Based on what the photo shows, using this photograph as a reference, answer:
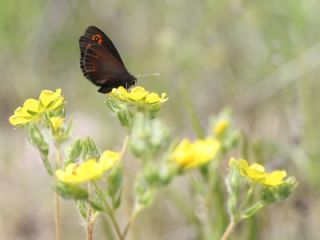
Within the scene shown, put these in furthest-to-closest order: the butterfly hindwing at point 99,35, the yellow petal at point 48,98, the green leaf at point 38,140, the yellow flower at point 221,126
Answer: the butterfly hindwing at point 99,35
the yellow flower at point 221,126
the yellow petal at point 48,98
the green leaf at point 38,140

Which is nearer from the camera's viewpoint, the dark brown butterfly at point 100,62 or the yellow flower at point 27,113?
the yellow flower at point 27,113

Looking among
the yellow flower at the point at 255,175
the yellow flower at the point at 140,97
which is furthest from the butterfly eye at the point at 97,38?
the yellow flower at the point at 255,175

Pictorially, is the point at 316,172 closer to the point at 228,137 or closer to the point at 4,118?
the point at 228,137

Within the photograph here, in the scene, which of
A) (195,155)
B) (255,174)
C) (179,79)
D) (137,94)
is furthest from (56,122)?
(179,79)

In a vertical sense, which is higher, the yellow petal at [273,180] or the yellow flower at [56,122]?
the yellow flower at [56,122]

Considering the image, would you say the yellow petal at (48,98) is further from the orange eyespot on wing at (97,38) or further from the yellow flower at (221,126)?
the yellow flower at (221,126)

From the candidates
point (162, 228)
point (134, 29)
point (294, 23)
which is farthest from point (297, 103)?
point (134, 29)

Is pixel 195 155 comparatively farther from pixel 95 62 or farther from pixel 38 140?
pixel 95 62
